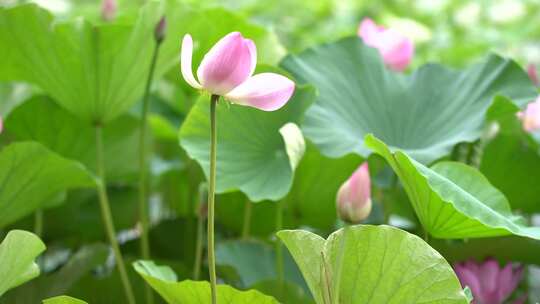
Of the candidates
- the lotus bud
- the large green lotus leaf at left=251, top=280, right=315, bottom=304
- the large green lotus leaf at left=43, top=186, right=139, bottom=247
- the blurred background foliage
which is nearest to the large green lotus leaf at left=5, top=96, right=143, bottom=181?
the large green lotus leaf at left=43, top=186, right=139, bottom=247

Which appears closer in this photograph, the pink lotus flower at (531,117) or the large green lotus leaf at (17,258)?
the large green lotus leaf at (17,258)

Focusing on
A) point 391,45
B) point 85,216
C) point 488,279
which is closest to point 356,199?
point 488,279

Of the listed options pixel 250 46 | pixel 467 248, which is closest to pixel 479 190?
pixel 467 248

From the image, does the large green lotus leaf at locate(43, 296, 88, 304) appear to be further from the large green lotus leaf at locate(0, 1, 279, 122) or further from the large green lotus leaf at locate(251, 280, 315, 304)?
the large green lotus leaf at locate(0, 1, 279, 122)

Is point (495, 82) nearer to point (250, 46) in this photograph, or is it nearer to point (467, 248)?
point (467, 248)

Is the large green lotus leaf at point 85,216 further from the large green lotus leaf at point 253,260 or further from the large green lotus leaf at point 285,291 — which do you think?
the large green lotus leaf at point 285,291

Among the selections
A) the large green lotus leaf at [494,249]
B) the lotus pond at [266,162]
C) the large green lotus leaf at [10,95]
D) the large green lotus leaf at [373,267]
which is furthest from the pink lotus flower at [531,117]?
the large green lotus leaf at [10,95]
